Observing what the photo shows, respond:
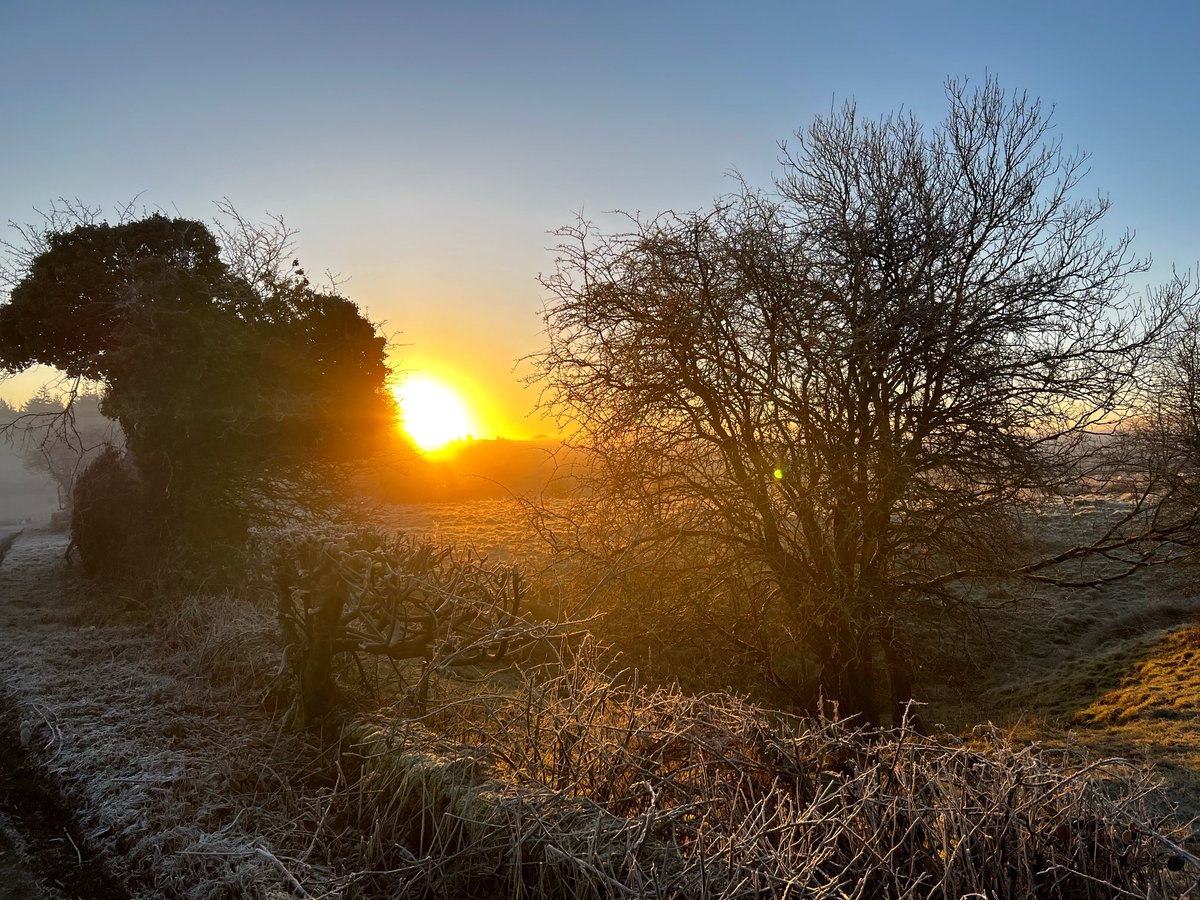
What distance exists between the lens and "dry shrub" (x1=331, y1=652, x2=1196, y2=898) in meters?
2.85

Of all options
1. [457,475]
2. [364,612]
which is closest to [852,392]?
[364,612]

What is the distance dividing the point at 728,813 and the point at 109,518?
17284 millimetres

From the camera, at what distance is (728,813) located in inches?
143

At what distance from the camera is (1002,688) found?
43.5ft

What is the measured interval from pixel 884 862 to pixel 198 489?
15518 mm

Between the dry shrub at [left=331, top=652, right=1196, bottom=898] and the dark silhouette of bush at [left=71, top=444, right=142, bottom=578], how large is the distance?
527 inches

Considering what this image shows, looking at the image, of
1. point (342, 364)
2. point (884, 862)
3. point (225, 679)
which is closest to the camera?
point (884, 862)

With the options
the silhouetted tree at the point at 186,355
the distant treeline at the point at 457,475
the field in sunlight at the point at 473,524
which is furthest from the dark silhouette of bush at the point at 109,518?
the field in sunlight at the point at 473,524

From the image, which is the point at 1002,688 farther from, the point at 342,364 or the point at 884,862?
the point at 342,364

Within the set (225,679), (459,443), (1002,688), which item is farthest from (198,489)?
(459,443)

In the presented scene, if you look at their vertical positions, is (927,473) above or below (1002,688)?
above

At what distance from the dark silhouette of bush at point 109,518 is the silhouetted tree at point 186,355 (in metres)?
0.58

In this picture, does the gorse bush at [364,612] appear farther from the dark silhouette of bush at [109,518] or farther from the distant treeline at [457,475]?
the distant treeline at [457,475]

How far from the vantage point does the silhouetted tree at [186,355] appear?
14578mm
